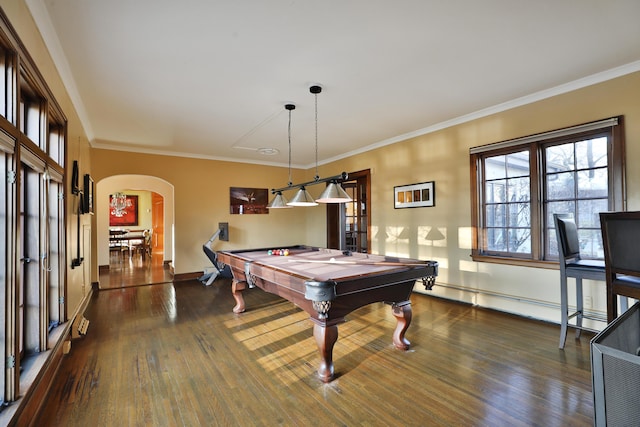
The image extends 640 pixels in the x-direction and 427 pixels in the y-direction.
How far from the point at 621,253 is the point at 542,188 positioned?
6.80 feet

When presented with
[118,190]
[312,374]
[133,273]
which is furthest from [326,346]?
[118,190]

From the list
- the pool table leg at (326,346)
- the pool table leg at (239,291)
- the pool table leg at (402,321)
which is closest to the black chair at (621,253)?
the pool table leg at (402,321)

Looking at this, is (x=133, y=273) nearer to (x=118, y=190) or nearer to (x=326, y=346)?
(x=118, y=190)

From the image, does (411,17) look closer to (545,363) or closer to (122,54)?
(122,54)

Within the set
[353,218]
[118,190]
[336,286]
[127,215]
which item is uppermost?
[118,190]

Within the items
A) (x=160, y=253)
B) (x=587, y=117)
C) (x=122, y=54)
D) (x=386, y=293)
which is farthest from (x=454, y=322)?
(x=160, y=253)

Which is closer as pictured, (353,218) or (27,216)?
(27,216)

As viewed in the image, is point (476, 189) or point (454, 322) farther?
point (476, 189)

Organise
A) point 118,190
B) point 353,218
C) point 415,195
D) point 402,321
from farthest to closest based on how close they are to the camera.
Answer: point 118,190 → point 353,218 → point 415,195 → point 402,321

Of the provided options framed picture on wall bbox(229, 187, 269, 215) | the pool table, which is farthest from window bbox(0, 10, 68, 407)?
framed picture on wall bbox(229, 187, 269, 215)

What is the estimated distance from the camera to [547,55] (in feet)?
9.02

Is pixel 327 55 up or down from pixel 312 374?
up

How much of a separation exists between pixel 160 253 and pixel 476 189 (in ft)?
29.9

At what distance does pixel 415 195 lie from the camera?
4992 millimetres
